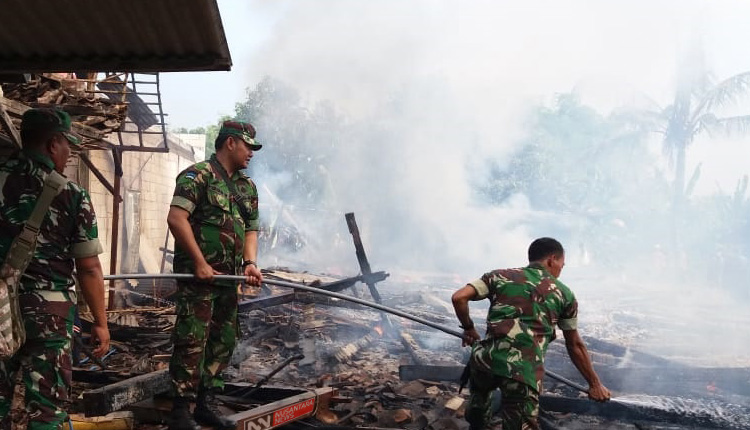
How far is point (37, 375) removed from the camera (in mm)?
2781

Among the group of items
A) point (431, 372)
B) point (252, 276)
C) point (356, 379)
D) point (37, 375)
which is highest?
point (252, 276)

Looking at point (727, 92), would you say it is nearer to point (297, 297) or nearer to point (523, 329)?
point (297, 297)

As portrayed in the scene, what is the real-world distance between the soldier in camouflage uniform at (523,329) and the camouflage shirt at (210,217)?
5.46ft

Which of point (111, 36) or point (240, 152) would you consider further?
point (240, 152)

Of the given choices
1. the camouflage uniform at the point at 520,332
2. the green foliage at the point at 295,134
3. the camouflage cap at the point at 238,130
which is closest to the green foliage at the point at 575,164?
the green foliage at the point at 295,134

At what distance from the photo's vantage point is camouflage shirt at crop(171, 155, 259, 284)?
3.87 meters

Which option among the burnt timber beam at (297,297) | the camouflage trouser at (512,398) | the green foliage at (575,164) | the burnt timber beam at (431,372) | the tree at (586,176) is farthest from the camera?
the green foliage at (575,164)

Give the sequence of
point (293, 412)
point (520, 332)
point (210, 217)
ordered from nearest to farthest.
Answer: point (520, 332), point (210, 217), point (293, 412)

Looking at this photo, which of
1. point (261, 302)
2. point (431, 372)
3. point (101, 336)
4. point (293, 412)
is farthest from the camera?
point (261, 302)

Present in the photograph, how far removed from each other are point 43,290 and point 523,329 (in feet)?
9.74

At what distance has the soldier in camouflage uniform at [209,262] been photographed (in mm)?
3750

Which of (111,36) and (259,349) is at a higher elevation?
(111,36)

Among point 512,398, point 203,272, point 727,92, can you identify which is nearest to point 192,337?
point 203,272

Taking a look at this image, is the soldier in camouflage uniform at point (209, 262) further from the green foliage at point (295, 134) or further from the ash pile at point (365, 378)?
the green foliage at point (295, 134)
